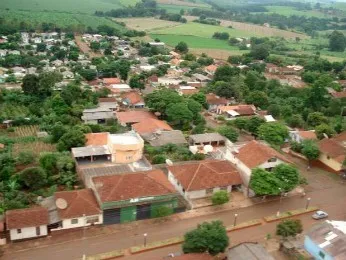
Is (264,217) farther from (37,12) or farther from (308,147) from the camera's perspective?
(37,12)

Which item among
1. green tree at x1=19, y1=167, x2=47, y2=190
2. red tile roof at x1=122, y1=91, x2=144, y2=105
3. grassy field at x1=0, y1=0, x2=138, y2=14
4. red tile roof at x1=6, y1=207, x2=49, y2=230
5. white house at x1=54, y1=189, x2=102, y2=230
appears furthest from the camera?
grassy field at x1=0, y1=0, x2=138, y2=14

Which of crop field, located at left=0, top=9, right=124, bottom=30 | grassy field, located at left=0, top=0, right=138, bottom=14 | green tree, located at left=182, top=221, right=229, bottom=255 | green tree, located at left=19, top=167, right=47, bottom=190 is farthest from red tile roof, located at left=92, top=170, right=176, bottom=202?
grassy field, located at left=0, top=0, right=138, bottom=14

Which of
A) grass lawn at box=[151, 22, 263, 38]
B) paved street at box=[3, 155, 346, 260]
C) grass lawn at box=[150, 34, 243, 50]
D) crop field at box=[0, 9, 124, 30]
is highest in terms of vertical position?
paved street at box=[3, 155, 346, 260]

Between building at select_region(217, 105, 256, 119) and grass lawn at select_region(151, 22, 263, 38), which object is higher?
building at select_region(217, 105, 256, 119)

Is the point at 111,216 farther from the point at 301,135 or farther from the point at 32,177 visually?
the point at 301,135

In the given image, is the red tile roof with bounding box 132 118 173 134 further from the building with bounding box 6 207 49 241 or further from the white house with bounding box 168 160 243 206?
the building with bounding box 6 207 49 241

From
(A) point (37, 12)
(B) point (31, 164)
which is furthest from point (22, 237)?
(A) point (37, 12)

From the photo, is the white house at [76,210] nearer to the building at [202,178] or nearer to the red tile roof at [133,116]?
the building at [202,178]
